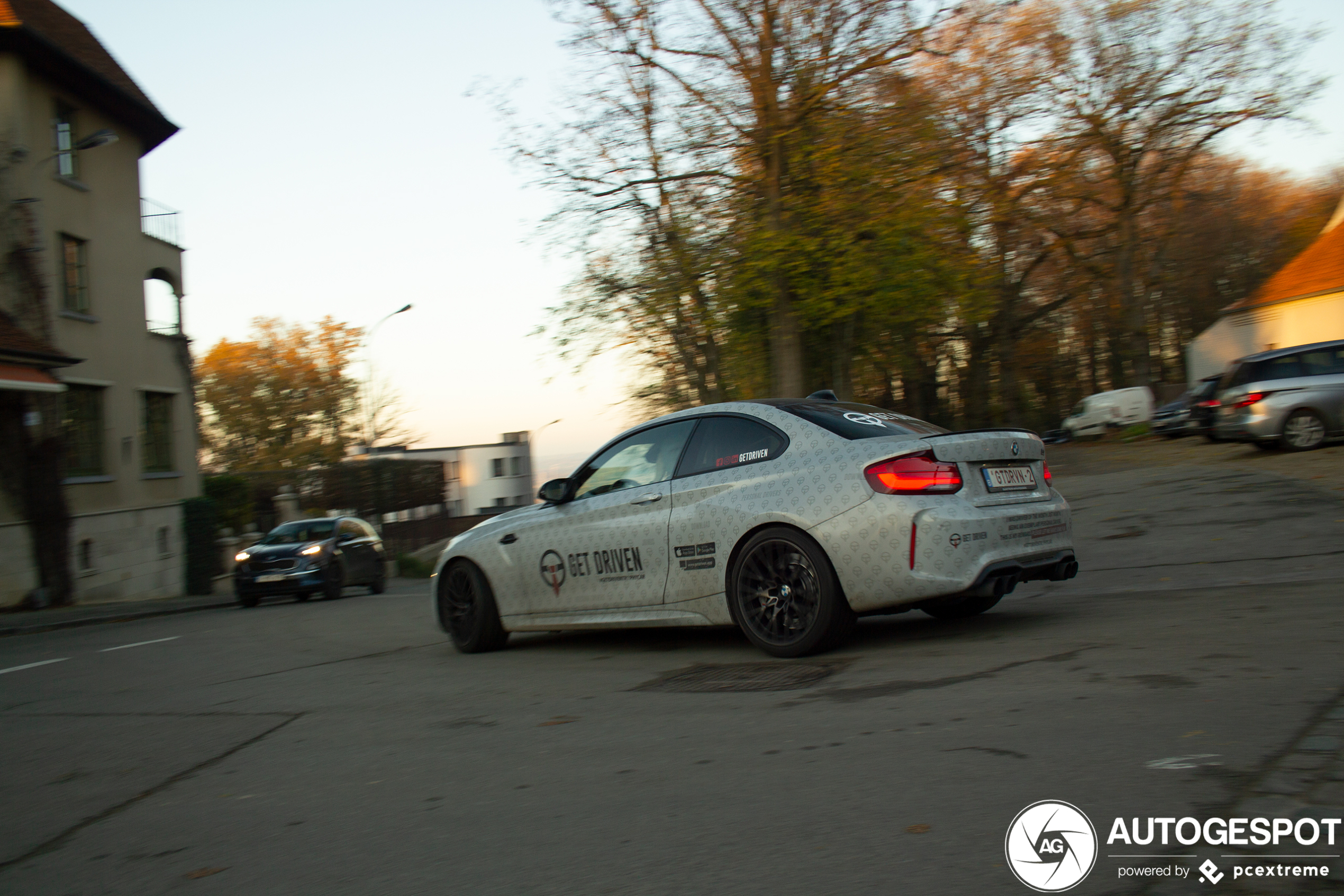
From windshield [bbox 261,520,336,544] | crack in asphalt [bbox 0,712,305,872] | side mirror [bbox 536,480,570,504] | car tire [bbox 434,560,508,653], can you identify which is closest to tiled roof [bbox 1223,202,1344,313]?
windshield [bbox 261,520,336,544]

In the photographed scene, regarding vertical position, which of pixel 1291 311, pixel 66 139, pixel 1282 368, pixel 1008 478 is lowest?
pixel 1008 478

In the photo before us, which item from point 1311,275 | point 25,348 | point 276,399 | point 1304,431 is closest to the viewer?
point 1304,431

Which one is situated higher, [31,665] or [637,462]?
[637,462]

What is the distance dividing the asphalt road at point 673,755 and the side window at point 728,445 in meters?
1.18

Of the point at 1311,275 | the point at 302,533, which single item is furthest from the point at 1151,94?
the point at 302,533

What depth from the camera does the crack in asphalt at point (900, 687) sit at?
4.97 m

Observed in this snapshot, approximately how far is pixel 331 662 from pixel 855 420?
15.1 feet

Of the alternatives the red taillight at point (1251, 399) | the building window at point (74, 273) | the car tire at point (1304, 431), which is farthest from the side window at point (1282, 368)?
the building window at point (74, 273)

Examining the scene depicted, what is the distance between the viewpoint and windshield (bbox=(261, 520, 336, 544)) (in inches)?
827

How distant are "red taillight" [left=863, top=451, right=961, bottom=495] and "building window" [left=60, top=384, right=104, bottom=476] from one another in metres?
20.6

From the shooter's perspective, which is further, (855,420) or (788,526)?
(855,420)

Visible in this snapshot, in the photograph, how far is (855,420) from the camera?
641 cm

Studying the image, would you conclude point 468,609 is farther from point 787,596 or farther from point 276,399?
point 276,399

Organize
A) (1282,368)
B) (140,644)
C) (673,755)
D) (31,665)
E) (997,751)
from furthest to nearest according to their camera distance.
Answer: (1282,368), (140,644), (31,665), (673,755), (997,751)
